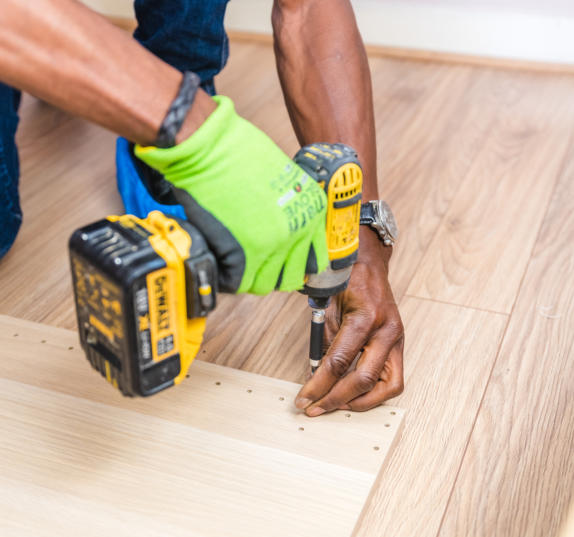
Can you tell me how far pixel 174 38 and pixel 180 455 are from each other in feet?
3.45

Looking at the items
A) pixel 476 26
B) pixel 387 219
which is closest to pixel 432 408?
pixel 387 219

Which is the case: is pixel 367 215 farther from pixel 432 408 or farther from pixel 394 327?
pixel 432 408

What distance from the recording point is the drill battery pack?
86 centimetres

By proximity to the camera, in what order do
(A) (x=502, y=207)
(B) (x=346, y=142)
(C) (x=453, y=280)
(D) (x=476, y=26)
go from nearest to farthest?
(B) (x=346, y=142) → (C) (x=453, y=280) → (A) (x=502, y=207) → (D) (x=476, y=26)

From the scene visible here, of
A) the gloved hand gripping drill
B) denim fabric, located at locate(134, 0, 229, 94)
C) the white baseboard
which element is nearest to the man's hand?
the gloved hand gripping drill

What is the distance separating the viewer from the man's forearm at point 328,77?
1.37m

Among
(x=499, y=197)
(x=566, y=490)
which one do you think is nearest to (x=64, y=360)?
(x=566, y=490)

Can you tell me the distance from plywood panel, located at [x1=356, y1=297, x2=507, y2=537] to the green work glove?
1.43 ft

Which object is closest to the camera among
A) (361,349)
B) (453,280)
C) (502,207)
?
(361,349)

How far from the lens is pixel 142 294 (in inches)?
34.1

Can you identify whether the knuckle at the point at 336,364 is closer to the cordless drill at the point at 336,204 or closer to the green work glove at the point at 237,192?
the cordless drill at the point at 336,204

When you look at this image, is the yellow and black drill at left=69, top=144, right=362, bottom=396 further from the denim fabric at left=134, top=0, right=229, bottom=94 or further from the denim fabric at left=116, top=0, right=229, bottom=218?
the denim fabric at left=134, top=0, right=229, bottom=94

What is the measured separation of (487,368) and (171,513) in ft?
2.13

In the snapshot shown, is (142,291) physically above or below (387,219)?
above
